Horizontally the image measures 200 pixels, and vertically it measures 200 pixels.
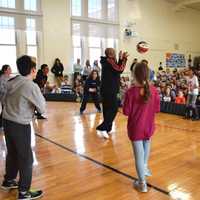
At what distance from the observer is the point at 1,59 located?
10.5m

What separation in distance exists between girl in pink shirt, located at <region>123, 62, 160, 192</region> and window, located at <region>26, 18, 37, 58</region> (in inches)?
352

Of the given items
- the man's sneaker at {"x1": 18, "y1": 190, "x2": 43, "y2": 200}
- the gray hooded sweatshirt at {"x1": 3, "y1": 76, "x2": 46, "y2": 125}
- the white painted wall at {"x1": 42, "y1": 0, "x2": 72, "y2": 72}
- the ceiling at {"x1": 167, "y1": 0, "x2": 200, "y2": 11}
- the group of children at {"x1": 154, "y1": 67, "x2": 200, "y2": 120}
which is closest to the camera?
the gray hooded sweatshirt at {"x1": 3, "y1": 76, "x2": 46, "y2": 125}

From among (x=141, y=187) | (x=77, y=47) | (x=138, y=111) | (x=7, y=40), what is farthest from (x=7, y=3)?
(x=141, y=187)

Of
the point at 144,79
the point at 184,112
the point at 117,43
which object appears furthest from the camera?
the point at 117,43

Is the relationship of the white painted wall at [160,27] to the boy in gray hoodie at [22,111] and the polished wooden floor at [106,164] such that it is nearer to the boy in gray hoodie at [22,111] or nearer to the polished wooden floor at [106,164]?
the polished wooden floor at [106,164]

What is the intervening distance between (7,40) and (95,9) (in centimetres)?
424

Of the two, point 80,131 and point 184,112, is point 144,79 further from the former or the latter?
point 184,112

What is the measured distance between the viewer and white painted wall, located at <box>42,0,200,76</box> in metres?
11.4

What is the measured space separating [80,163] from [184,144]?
1.82 meters

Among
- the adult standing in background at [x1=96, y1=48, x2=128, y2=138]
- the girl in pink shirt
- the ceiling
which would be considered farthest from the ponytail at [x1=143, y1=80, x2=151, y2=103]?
the ceiling

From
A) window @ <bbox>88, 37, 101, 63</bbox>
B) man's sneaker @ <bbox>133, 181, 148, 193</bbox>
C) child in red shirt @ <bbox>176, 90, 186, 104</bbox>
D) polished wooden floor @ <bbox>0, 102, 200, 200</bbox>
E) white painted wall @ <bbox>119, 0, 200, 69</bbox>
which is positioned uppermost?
white painted wall @ <bbox>119, 0, 200, 69</bbox>

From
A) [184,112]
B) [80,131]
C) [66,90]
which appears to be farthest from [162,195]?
[66,90]

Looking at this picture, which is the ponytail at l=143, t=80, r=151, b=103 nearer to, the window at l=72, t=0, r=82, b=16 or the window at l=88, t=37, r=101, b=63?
the window at l=72, t=0, r=82, b=16

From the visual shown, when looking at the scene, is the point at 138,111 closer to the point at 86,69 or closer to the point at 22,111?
the point at 22,111
